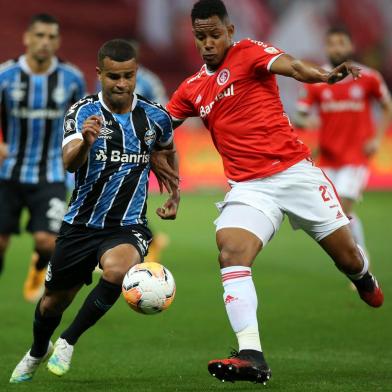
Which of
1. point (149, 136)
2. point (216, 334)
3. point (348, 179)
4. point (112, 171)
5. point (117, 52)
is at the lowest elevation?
point (216, 334)

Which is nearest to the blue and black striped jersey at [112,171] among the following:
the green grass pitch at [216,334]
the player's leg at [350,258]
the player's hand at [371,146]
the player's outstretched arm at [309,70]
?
the player's outstretched arm at [309,70]

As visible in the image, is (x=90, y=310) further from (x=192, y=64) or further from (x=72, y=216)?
(x=192, y=64)

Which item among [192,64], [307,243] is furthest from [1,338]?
[192,64]

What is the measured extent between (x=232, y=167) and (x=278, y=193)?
0.36m

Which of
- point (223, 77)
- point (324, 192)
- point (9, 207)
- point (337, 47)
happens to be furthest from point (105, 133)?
point (337, 47)

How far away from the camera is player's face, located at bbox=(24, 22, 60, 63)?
32.6 ft

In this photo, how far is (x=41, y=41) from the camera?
32.6ft

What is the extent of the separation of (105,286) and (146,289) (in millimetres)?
365

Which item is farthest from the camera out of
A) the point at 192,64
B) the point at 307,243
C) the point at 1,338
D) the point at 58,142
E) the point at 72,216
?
the point at 192,64

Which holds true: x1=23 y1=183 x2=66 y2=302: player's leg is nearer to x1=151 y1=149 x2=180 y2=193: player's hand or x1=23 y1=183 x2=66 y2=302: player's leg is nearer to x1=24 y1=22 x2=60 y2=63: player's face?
x1=24 y1=22 x2=60 y2=63: player's face

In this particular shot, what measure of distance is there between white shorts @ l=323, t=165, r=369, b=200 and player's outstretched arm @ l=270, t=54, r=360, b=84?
511cm

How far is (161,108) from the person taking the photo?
7273 mm

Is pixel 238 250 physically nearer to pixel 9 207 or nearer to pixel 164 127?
pixel 164 127

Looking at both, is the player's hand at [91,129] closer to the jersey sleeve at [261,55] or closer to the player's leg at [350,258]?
the jersey sleeve at [261,55]
